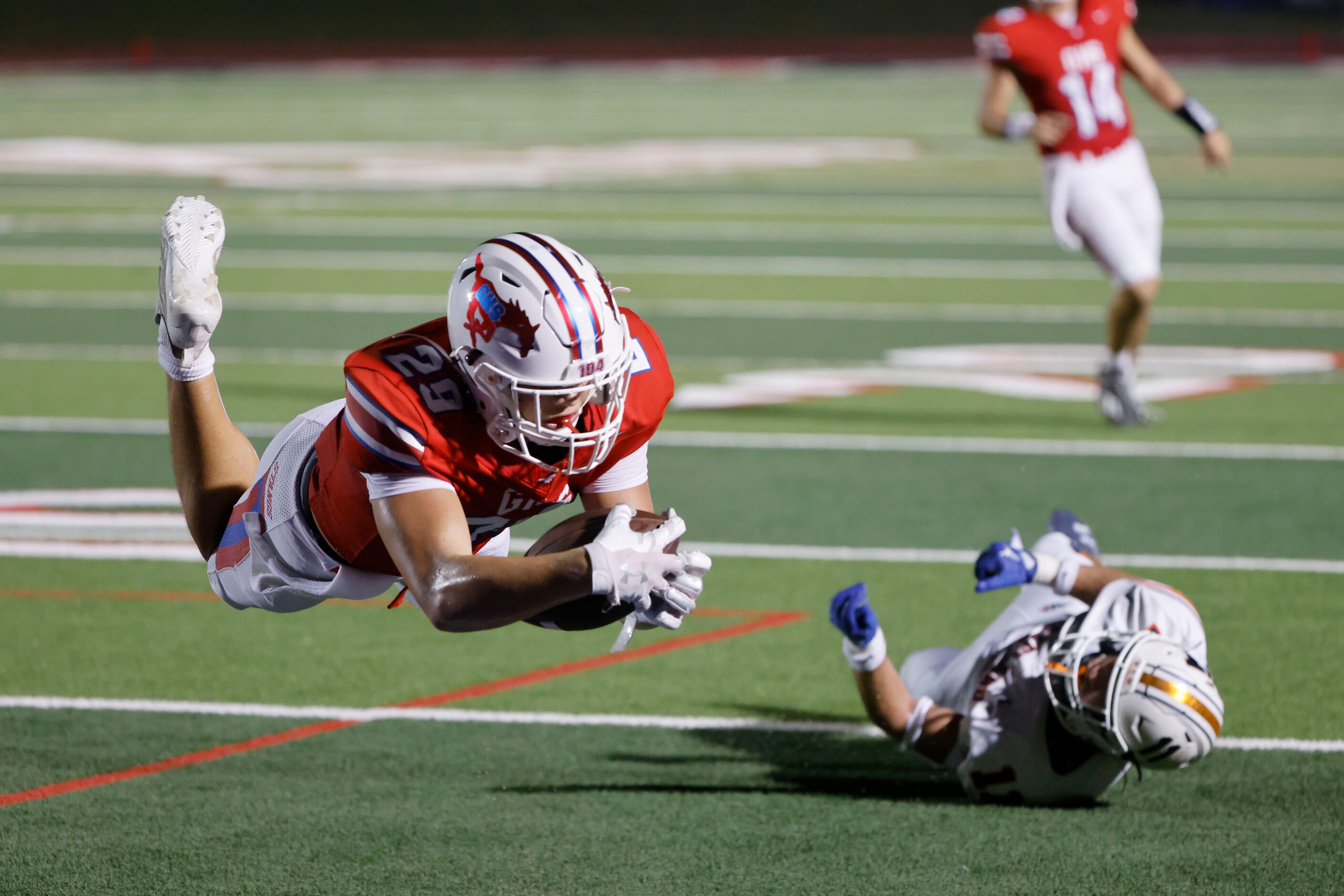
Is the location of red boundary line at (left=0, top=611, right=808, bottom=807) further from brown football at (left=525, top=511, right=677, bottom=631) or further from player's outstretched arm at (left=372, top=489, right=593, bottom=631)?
player's outstretched arm at (left=372, top=489, right=593, bottom=631)

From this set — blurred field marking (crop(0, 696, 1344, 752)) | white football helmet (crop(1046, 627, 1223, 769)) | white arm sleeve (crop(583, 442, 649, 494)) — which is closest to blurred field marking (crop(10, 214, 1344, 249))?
blurred field marking (crop(0, 696, 1344, 752))

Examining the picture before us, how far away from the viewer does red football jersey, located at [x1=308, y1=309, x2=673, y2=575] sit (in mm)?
3387

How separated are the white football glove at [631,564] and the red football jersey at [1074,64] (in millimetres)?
5823

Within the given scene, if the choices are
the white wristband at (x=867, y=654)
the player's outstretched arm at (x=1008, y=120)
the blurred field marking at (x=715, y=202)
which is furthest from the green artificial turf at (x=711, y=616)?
the player's outstretched arm at (x=1008, y=120)

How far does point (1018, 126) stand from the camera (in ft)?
27.5

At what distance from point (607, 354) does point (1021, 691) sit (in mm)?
1625

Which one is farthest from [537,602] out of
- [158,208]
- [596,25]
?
[596,25]

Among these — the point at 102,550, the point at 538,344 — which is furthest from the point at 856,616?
the point at 102,550

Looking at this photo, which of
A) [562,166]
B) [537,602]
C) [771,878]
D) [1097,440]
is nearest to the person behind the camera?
[537,602]

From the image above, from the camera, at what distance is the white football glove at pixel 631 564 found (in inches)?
123

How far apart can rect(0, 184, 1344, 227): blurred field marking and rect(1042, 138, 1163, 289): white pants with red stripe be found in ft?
26.3

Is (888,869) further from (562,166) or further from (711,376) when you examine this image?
(562,166)

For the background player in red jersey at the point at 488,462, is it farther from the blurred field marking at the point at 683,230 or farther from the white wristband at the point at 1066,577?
the blurred field marking at the point at 683,230

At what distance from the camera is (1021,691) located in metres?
4.46
